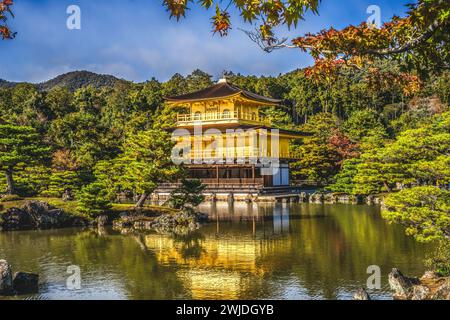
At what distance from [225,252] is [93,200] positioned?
756cm

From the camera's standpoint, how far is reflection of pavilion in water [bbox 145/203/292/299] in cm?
988

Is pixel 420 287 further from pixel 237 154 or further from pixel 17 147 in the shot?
pixel 237 154

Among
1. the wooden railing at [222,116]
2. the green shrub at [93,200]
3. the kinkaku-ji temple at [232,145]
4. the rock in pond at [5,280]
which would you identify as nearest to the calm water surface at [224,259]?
the rock in pond at [5,280]

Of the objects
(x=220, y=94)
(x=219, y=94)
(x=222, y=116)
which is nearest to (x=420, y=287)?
(x=222, y=116)

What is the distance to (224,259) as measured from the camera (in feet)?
40.7

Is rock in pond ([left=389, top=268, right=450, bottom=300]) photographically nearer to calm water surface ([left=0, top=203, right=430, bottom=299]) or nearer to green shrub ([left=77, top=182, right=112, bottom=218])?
calm water surface ([left=0, top=203, right=430, bottom=299])

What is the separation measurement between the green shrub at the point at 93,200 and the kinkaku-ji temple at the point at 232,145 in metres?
12.6

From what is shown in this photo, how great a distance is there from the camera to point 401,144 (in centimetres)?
1931

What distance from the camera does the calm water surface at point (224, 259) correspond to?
938cm

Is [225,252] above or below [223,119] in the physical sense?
below

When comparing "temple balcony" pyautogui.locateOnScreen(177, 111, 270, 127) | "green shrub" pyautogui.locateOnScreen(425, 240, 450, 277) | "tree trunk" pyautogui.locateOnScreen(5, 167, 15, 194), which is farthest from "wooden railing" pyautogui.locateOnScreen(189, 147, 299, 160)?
"green shrub" pyautogui.locateOnScreen(425, 240, 450, 277)

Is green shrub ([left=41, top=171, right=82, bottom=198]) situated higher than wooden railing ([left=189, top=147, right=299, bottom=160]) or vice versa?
wooden railing ([left=189, top=147, right=299, bottom=160])

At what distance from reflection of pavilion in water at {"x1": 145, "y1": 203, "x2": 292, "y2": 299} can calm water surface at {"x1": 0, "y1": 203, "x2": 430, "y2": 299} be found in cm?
2

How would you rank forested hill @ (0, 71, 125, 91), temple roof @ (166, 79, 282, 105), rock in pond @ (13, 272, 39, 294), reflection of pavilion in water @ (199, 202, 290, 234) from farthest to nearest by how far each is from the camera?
forested hill @ (0, 71, 125, 91) → temple roof @ (166, 79, 282, 105) → reflection of pavilion in water @ (199, 202, 290, 234) → rock in pond @ (13, 272, 39, 294)
